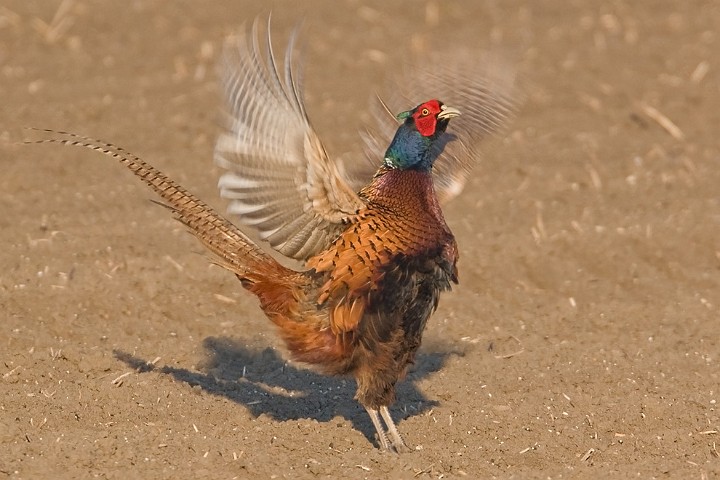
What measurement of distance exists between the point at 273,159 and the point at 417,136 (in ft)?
2.46

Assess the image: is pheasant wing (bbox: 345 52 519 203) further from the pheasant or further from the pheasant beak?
the pheasant beak

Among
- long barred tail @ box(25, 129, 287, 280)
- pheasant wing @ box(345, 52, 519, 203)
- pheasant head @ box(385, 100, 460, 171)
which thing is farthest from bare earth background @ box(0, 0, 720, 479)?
pheasant head @ box(385, 100, 460, 171)

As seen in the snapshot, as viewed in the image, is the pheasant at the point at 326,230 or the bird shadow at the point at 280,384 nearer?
the pheasant at the point at 326,230

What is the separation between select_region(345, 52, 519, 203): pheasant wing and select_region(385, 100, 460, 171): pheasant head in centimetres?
58

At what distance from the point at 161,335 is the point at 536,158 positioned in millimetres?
3927

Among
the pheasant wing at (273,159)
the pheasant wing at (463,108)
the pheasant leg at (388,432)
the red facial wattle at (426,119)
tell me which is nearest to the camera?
the pheasant wing at (273,159)

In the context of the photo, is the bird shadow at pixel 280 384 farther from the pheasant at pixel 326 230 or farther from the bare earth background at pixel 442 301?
the pheasant at pixel 326 230

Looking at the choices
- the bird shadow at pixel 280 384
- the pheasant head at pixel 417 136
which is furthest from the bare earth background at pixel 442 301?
the pheasant head at pixel 417 136

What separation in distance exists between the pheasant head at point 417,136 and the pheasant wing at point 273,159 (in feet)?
1.22

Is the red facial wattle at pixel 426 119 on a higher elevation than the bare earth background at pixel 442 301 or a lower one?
higher

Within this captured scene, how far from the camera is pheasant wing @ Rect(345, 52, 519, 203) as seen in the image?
5.97 meters

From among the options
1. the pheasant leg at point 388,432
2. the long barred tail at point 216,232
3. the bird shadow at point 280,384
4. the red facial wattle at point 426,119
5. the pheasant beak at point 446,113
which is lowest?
the bird shadow at point 280,384

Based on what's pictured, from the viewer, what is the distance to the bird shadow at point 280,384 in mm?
6039

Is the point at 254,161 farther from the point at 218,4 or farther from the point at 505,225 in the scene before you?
the point at 218,4
